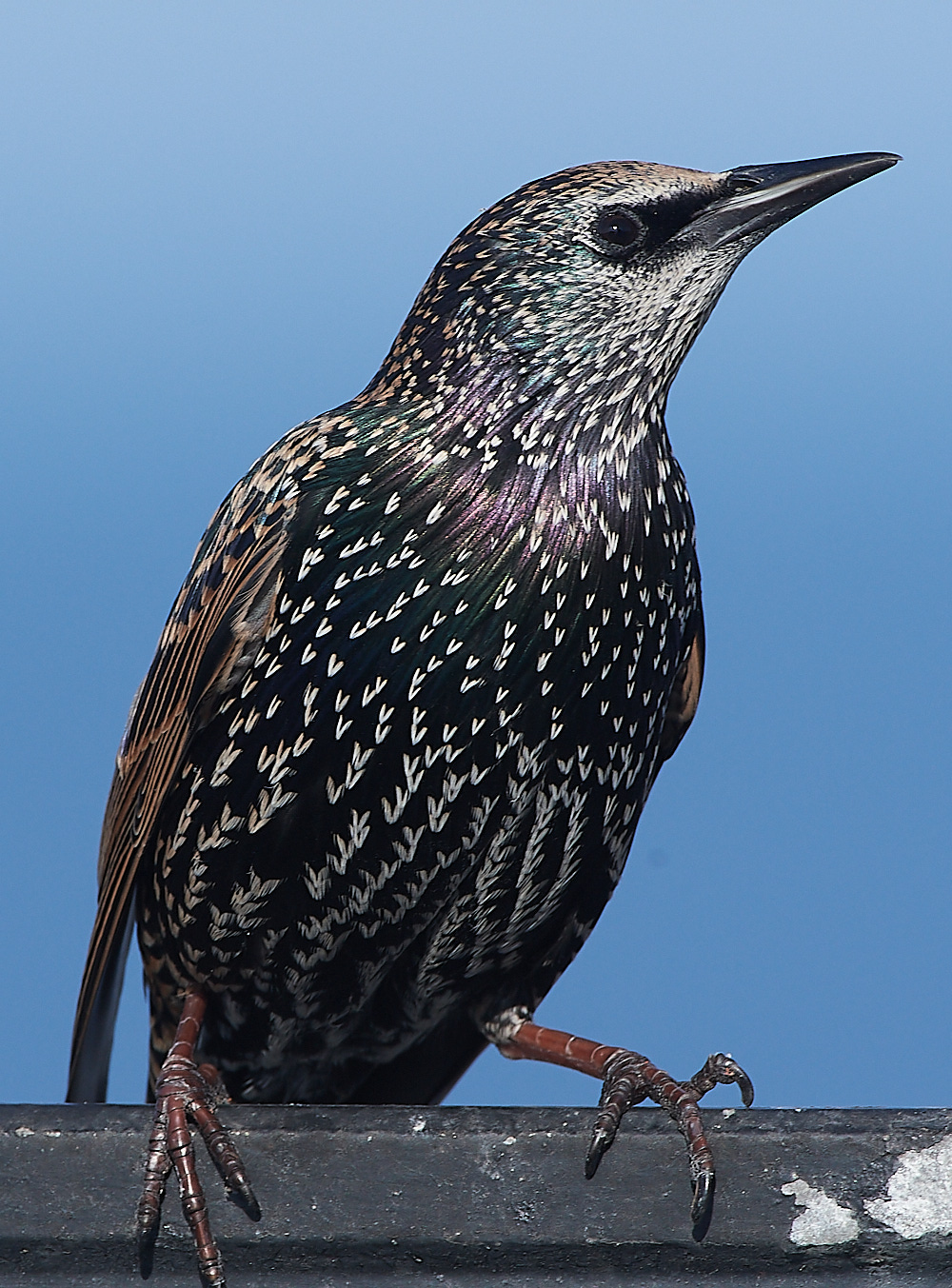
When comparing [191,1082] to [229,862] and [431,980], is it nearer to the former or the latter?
[229,862]

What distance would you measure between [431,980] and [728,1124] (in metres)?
0.68

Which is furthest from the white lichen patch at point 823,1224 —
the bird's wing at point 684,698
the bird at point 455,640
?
the bird's wing at point 684,698

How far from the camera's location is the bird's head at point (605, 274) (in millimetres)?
2098

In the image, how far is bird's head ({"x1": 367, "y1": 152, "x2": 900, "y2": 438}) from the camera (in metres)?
2.10

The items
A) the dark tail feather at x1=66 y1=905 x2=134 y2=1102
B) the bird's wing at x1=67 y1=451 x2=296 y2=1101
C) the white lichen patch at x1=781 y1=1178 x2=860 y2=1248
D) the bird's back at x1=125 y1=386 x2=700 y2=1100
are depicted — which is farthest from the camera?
the dark tail feather at x1=66 y1=905 x2=134 y2=1102

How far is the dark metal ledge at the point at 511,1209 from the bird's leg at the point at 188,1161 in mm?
24

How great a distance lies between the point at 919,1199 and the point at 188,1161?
83 cm

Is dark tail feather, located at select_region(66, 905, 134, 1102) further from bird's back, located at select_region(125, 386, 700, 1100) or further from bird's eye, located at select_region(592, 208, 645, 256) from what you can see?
bird's eye, located at select_region(592, 208, 645, 256)

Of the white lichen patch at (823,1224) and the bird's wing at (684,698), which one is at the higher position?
the bird's wing at (684,698)

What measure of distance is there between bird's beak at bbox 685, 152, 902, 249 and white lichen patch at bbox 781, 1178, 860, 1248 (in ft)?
4.07

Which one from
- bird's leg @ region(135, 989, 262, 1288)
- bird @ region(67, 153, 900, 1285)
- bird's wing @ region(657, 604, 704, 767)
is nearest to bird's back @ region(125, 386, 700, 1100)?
bird @ region(67, 153, 900, 1285)

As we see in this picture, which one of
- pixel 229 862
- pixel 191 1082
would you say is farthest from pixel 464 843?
pixel 191 1082

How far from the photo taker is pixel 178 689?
7.30 feet

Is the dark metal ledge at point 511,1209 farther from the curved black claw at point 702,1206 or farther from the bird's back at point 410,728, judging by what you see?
the bird's back at point 410,728
